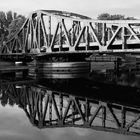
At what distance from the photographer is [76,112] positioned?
92.3 feet

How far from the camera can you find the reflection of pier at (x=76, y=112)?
2358cm

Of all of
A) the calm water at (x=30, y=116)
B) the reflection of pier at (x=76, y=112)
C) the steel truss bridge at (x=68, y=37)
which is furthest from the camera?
the steel truss bridge at (x=68, y=37)

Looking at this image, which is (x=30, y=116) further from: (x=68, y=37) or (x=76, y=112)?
(x=68, y=37)

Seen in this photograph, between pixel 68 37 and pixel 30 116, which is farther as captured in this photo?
pixel 68 37

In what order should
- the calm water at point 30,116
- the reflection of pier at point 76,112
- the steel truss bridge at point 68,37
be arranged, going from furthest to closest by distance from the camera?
1. the steel truss bridge at point 68,37
2. the reflection of pier at point 76,112
3. the calm water at point 30,116

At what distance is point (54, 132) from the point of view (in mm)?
21969

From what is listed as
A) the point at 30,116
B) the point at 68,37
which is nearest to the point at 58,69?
the point at 68,37

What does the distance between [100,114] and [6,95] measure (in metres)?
15.7

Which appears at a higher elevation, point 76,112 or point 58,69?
point 76,112

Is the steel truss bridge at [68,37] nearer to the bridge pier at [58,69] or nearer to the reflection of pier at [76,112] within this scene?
the bridge pier at [58,69]

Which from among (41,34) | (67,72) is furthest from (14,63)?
(67,72)

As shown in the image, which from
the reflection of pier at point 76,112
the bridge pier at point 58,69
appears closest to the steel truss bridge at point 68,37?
the bridge pier at point 58,69

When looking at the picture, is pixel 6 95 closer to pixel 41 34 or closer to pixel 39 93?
pixel 39 93

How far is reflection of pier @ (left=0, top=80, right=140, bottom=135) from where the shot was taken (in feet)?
77.4
